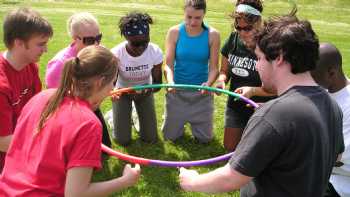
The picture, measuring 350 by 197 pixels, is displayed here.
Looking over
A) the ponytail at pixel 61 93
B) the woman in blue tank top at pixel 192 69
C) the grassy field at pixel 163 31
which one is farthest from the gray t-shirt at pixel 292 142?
the woman in blue tank top at pixel 192 69

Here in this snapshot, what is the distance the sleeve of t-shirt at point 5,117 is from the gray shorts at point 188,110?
3.22 metres

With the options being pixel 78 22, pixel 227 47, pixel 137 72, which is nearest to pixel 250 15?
pixel 227 47

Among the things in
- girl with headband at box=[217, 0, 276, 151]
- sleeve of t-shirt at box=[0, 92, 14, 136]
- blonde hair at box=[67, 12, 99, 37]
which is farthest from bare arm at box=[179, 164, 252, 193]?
blonde hair at box=[67, 12, 99, 37]

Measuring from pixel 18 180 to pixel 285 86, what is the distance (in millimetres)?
1747

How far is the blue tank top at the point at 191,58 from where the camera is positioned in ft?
19.6

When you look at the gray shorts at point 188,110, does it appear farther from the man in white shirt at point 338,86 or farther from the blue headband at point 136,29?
the man in white shirt at point 338,86

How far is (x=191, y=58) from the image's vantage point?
607 centimetres

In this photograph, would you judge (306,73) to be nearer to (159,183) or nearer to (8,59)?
(8,59)

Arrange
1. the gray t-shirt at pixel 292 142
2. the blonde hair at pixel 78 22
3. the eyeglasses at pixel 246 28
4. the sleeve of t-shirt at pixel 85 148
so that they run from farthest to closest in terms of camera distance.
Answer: the eyeglasses at pixel 246 28
the blonde hair at pixel 78 22
the sleeve of t-shirt at pixel 85 148
the gray t-shirt at pixel 292 142

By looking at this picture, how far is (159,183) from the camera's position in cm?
535

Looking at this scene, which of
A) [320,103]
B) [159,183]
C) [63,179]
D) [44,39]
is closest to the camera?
[320,103]

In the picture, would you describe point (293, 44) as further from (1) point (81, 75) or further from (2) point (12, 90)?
→ (2) point (12, 90)

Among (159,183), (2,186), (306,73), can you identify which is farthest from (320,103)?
(159,183)

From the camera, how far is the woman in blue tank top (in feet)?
19.6
